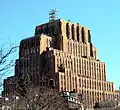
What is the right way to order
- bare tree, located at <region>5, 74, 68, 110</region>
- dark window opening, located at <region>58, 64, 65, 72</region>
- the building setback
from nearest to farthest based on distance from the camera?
1. bare tree, located at <region>5, 74, 68, 110</region>
2. the building setback
3. dark window opening, located at <region>58, 64, 65, 72</region>

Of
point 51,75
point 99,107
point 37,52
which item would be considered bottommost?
point 99,107

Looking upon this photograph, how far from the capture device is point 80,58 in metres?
187

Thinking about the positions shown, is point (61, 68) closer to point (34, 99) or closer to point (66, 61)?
point (66, 61)

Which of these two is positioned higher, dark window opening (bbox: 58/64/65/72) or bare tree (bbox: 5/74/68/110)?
dark window opening (bbox: 58/64/65/72)

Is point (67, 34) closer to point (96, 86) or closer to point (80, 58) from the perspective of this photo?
point (80, 58)

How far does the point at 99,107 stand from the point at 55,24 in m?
60.0

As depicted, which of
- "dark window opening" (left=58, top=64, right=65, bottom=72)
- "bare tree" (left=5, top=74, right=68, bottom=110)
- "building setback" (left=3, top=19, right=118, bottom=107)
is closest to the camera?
"bare tree" (left=5, top=74, right=68, bottom=110)

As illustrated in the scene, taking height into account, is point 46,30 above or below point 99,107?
above

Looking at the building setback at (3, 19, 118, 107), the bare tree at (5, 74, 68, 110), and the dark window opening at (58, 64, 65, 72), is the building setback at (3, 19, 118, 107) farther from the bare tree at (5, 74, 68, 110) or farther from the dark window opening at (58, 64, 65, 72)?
the bare tree at (5, 74, 68, 110)

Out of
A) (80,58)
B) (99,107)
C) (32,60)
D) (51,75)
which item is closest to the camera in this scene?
(99,107)

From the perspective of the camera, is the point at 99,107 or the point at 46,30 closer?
the point at 99,107

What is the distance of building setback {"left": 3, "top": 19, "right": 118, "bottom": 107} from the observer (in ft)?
553

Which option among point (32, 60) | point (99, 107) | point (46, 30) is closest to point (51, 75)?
point (32, 60)

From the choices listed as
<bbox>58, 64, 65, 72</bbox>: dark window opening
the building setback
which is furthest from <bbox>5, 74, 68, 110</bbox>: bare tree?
<bbox>58, 64, 65, 72</bbox>: dark window opening
